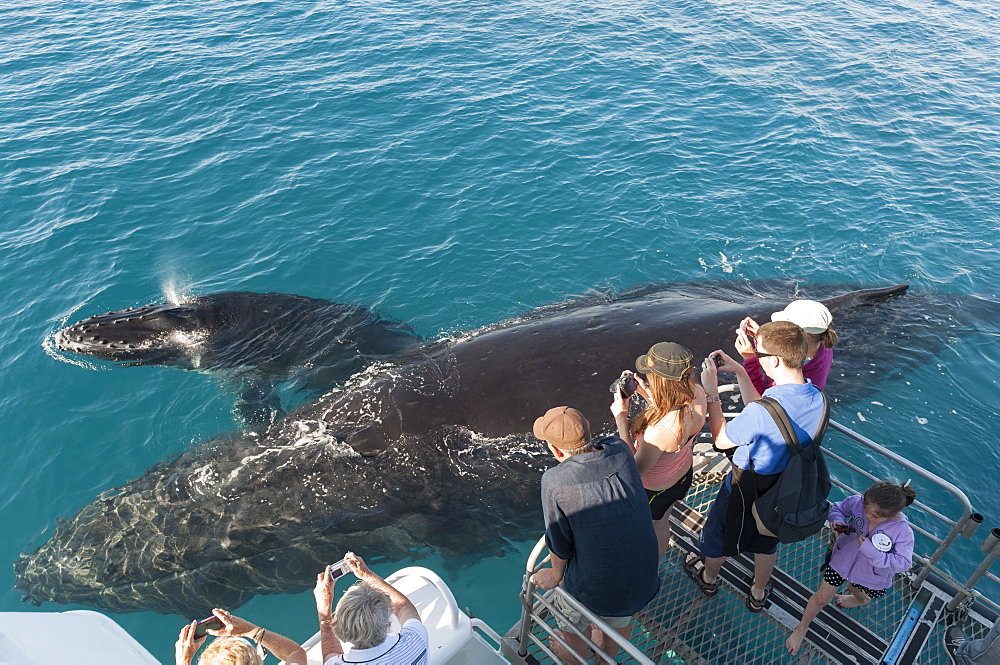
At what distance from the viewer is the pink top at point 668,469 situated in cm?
507

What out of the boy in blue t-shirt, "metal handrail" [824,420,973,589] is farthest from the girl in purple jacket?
the boy in blue t-shirt

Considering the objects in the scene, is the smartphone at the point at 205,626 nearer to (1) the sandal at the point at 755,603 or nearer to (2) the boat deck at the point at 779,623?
(2) the boat deck at the point at 779,623

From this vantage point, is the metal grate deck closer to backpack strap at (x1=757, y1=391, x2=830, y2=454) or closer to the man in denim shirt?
the man in denim shirt

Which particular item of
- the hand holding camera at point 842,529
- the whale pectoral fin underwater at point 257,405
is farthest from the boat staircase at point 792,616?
the whale pectoral fin underwater at point 257,405

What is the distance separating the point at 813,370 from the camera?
5.82 m

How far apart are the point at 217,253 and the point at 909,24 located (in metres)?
30.7

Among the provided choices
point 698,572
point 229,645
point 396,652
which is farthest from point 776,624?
point 229,645

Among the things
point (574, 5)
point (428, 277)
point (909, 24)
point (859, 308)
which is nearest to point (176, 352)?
point (428, 277)

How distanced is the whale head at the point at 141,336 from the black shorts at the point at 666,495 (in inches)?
346

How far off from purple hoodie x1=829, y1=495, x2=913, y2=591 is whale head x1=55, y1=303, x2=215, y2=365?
1008 centimetres

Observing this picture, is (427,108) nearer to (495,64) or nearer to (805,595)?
(495,64)

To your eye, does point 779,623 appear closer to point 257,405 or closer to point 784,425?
point 784,425

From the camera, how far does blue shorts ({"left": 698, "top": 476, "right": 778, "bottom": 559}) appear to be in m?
5.42

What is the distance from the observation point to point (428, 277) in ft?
44.5
